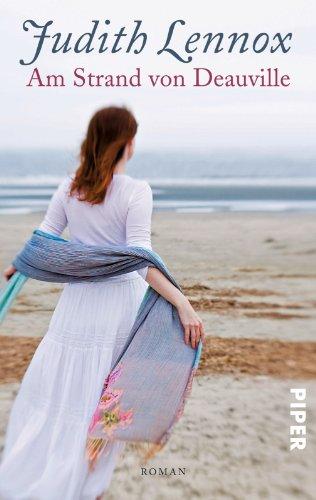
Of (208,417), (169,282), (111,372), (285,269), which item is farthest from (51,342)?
(285,269)

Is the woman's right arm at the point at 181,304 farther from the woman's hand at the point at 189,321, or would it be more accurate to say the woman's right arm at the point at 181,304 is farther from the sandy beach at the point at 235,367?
the sandy beach at the point at 235,367

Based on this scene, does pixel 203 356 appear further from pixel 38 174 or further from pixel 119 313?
pixel 38 174

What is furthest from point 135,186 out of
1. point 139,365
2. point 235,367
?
point 235,367

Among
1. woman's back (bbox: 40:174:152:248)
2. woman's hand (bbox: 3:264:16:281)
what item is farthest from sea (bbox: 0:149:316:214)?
woman's back (bbox: 40:174:152:248)

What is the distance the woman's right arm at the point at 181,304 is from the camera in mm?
2193

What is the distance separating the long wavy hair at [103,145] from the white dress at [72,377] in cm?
5

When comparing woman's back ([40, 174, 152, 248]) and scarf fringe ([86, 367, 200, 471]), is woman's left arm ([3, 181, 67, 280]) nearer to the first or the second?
woman's back ([40, 174, 152, 248])

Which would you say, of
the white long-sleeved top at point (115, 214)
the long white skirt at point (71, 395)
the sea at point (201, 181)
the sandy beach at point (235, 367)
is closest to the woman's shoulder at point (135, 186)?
the white long-sleeved top at point (115, 214)

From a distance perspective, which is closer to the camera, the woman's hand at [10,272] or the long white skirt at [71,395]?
the long white skirt at [71,395]

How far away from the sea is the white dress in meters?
8.07

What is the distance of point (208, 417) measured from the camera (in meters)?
3.59

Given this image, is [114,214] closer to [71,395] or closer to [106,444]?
[71,395]

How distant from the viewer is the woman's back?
2.20 m

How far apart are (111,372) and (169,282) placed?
12.9 inches
